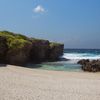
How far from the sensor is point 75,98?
12.5 m

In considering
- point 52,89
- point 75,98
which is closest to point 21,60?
point 52,89

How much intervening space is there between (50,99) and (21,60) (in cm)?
2775

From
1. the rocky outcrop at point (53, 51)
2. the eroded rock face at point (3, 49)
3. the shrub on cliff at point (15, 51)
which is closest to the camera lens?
the eroded rock face at point (3, 49)

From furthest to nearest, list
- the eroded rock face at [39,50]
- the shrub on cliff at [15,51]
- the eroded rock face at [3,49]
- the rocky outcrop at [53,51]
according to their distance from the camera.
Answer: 1. the rocky outcrop at [53,51]
2. the eroded rock face at [39,50]
3. the shrub on cliff at [15,51]
4. the eroded rock face at [3,49]

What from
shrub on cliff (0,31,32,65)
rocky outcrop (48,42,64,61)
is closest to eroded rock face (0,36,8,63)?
shrub on cliff (0,31,32,65)

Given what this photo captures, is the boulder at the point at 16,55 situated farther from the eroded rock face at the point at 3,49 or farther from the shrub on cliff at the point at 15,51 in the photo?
the eroded rock face at the point at 3,49

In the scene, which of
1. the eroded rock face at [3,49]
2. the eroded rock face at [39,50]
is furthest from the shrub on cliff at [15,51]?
the eroded rock face at [39,50]

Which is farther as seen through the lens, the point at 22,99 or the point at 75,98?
the point at 75,98

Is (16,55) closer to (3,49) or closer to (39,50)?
(3,49)

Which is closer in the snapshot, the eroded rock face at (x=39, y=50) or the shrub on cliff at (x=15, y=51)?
the shrub on cliff at (x=15, y=51)

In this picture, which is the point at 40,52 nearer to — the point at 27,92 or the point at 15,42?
the point at 15,42

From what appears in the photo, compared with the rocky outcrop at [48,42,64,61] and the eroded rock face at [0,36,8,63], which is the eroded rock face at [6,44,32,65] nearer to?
the eroded rock face at [0,36,8,63]

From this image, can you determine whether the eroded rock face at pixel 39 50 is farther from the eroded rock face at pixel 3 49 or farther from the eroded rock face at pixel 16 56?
the eroded rock face at pixel 3 49

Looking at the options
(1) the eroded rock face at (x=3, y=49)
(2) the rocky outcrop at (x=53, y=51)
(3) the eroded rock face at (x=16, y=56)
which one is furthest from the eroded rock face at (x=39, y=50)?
(1) the eroded rock face at (x=3, y=49)
